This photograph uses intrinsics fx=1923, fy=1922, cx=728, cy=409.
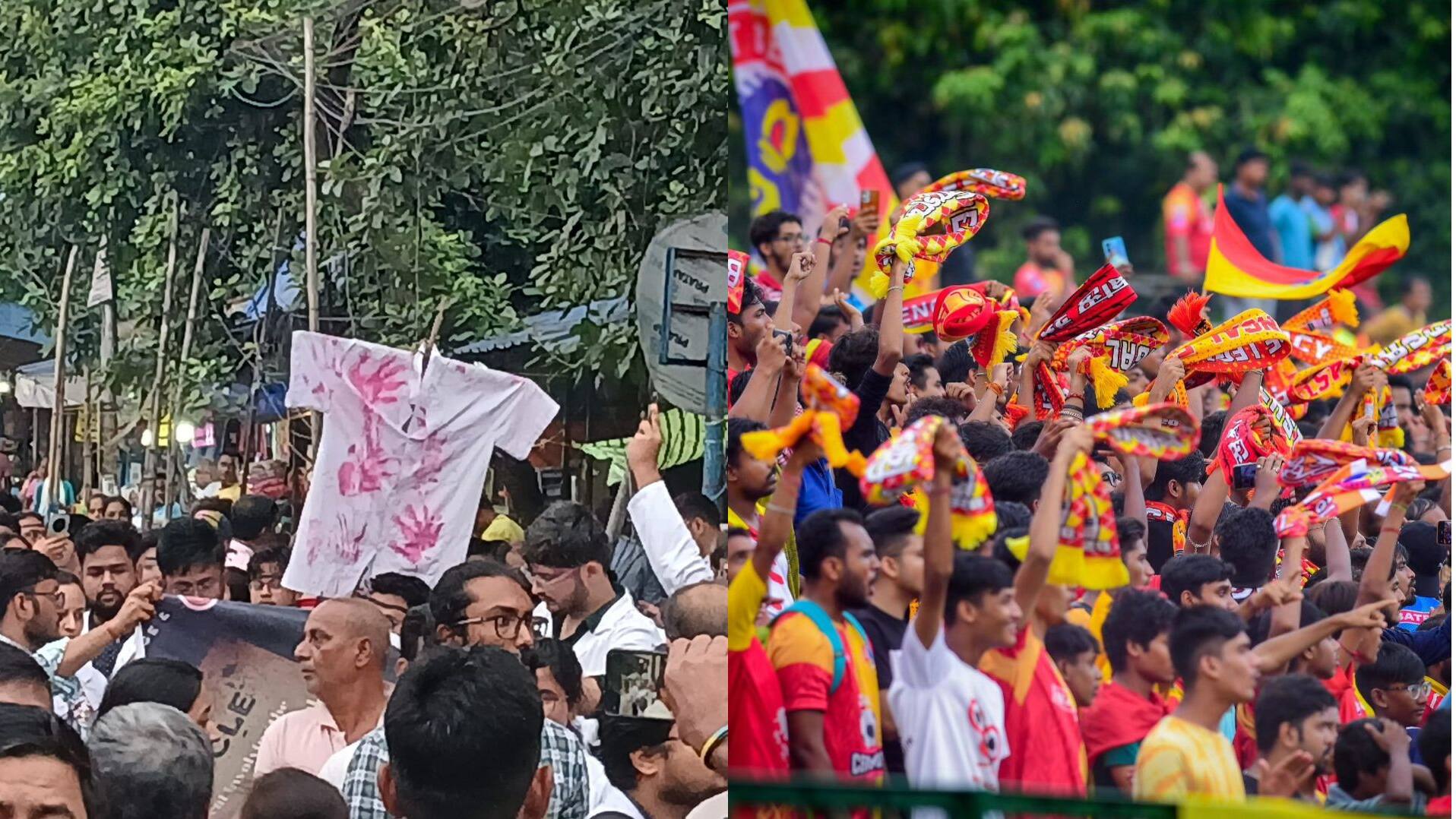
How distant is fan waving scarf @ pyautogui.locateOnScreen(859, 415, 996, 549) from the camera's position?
2.88 metres

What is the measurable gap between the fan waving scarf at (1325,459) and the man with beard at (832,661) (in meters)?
0.83

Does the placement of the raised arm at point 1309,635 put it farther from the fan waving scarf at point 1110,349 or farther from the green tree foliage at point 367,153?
the green tree foliage at point 367,153

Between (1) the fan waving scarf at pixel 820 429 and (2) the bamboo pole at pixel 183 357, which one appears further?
(2) the bamboo pole at pixel 183 357

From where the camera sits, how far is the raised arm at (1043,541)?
9.67 ft

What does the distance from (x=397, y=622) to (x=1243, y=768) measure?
1410mm

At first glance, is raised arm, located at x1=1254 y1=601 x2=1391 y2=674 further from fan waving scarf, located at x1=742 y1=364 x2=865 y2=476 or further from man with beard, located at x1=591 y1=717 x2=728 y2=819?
man with beard, located at x1=591 y1=717 x2=728 y2=819

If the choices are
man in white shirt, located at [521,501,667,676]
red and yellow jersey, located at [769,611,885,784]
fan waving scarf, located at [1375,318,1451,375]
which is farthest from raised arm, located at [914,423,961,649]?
fan waving scarf, located at [1375,318,1451,375]

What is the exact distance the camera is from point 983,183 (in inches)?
135

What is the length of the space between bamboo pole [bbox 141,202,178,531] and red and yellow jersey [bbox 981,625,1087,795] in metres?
1.58

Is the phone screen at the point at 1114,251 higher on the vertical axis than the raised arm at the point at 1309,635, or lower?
higher

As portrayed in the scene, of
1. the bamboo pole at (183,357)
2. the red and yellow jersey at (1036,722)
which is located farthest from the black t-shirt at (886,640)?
the bamboo pole at (183,357)

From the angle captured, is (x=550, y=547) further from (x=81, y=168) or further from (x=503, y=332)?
(x=81, y=168)

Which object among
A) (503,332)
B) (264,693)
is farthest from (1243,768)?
(264,693)

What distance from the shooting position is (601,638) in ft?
10.4
